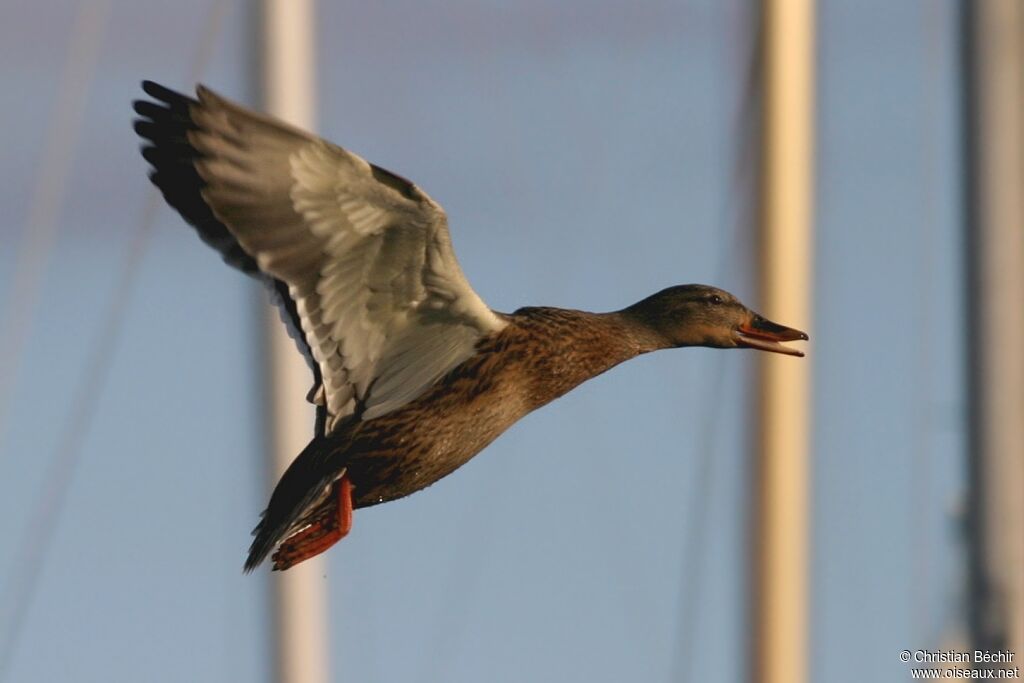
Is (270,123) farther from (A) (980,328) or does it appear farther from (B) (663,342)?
(A) (980,328)

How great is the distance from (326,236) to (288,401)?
11.4 feet

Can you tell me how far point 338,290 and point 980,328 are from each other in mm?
4693

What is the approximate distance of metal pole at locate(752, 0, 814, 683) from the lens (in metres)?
11.5

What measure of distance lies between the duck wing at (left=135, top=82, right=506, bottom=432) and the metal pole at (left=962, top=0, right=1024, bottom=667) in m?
4.21

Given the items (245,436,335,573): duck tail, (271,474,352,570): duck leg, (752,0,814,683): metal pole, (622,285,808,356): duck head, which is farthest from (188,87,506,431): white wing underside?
(752,0,814,683): metal pole

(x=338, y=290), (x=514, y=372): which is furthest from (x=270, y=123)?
(x=514, y=372)

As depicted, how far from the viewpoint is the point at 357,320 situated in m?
8.27

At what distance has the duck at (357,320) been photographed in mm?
7926

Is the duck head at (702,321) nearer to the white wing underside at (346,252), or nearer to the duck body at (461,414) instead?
the duck body at (461,414)

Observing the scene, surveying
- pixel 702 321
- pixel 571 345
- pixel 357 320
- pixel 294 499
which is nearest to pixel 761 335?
pixel 702 321

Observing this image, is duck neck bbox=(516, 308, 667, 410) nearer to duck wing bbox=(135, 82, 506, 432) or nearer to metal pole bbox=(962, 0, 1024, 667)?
duck wing bbox=(135, 82, 506, 432)

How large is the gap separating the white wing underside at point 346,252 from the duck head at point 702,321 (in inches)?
27.0

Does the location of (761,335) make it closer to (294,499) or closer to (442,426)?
(442,426)

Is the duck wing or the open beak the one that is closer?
the duck wing
